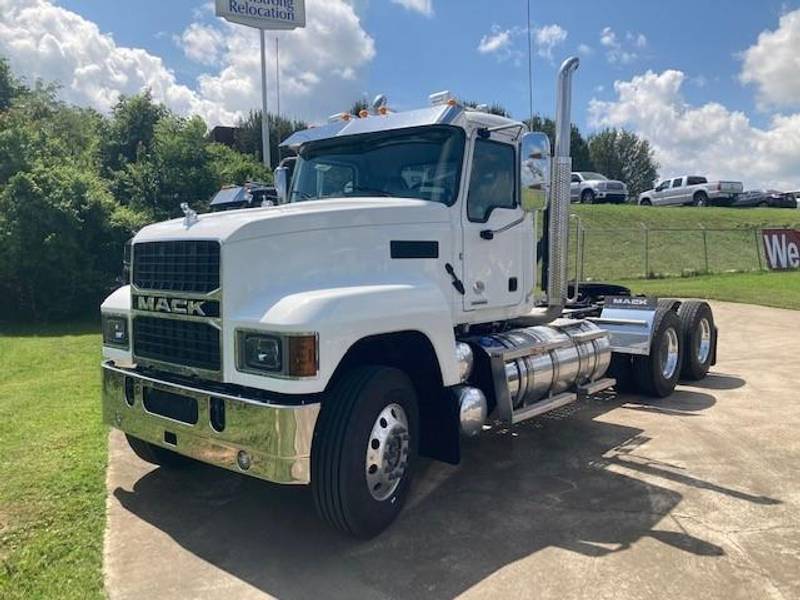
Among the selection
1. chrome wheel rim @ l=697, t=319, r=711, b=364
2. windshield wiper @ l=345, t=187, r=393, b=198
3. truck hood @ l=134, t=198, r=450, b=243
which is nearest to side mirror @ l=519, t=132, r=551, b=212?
truck hood @ l=134, t=198, r=450, b=243

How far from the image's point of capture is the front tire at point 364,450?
3.97 metres

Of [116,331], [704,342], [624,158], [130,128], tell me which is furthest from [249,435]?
[624,158]

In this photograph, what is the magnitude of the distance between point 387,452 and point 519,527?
1.00m

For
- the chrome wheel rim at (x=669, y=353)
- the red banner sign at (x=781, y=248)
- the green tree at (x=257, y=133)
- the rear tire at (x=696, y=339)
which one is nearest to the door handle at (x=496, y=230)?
the chrome wheel rim at (x=669, y=353)

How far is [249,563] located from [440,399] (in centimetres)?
165

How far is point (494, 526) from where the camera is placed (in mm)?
4516

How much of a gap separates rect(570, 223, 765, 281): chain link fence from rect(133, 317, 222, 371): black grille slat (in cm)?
1887

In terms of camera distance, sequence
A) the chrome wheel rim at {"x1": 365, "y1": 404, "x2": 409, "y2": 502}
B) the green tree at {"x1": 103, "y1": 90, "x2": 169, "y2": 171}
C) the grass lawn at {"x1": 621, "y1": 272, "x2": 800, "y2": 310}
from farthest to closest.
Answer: the green tree at {"x1": 103, "y1": 90, "x2": 169, "y2": 171} < the grass lawn at {"x1": 621, "y1": 272, "x2": 800, "y2": 310} < the chrome wheel rim at {"x1": 365, "y1": 404, "x2": 409, "y2": 502}

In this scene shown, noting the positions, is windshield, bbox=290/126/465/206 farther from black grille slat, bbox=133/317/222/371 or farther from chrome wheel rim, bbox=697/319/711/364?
chrome wheel rim, bbox=697/319/711/364

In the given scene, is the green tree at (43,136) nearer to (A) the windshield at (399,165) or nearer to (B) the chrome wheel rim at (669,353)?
(A) the windshield at (399,165)

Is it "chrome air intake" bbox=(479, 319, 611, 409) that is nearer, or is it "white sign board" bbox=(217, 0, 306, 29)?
"chrome air intake" bbox=(479, 319, 611, 409)

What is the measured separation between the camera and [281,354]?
3.81 meters

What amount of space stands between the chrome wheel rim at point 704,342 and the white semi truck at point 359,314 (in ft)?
10.7

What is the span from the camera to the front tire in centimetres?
397
